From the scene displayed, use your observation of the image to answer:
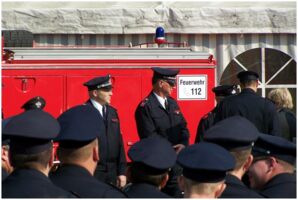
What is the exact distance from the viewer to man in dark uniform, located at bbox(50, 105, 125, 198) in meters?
4.19

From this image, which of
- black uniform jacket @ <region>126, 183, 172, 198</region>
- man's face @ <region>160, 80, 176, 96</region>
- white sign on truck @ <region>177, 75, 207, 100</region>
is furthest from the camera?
white sign on truck @ <region>177, 75, 207, 100</region>

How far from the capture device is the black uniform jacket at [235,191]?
413 cm

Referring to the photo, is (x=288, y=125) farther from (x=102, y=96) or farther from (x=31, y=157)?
(x=31, y=157)

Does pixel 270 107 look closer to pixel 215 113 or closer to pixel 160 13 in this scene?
pixel 215 113

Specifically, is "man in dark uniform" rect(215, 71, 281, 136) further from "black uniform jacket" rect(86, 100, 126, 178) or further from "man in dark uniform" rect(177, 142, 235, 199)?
"man in dark uniform" rect(177, 142, 235, 199)

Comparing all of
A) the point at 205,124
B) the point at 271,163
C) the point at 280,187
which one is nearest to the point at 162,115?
the point at 205,124

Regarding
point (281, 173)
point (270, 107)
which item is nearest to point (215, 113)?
point (270, 107)

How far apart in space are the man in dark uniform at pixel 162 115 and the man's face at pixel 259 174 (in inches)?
120

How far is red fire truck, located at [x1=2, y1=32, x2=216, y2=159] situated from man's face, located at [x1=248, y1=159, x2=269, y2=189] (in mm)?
4318

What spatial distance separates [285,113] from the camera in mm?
8039

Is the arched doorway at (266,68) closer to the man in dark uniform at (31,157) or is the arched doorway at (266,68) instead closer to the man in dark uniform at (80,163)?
the man in dark uniform at (80,163)

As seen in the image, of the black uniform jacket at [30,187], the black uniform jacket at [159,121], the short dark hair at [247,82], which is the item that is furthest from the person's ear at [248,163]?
the short dark hair at [247,82]

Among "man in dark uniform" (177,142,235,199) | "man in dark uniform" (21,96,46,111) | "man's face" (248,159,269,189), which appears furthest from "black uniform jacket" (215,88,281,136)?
"man in dark uniform" (177,142,235,199)

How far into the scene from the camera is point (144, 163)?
4172 millimetres
